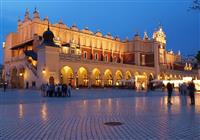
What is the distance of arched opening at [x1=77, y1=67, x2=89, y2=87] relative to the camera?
6306 centimetres

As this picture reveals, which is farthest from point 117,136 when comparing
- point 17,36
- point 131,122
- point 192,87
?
point 17,36

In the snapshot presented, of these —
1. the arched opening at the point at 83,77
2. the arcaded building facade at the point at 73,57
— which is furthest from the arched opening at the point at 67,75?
the arched opening at the point at 83,77

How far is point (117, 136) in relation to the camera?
834cm

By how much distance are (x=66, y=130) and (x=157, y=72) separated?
8195 cm

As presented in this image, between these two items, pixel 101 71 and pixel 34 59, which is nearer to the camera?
pixel 34 59

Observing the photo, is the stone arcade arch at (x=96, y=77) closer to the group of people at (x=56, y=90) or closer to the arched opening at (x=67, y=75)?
the arched opening at (x=67, y=75)

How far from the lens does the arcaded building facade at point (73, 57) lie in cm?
4912

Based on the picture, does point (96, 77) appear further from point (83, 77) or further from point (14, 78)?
point (14, 78)

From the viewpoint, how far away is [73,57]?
2339 inches

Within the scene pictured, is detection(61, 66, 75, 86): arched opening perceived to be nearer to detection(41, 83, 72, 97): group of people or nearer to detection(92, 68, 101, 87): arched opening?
detection(92, 68, 101, 87): arched opening

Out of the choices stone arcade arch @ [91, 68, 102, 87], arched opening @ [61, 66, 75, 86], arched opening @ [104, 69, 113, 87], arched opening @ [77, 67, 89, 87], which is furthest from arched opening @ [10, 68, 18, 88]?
arched opening @ [104, 69, 113, 87]

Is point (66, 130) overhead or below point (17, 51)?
below

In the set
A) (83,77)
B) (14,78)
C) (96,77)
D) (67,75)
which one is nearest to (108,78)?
(96,77)

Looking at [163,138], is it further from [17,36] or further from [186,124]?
[17,36]
